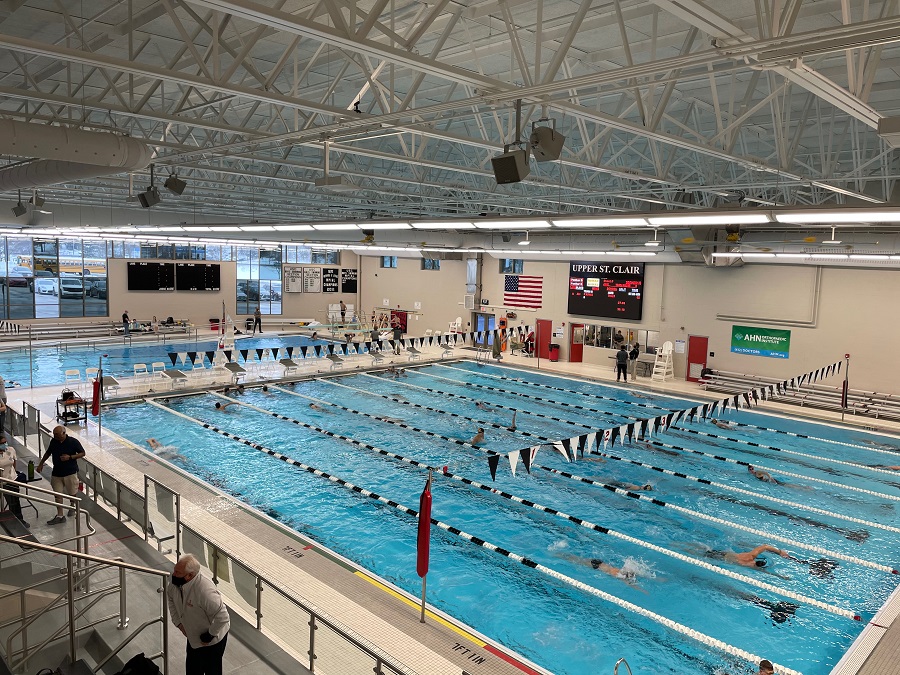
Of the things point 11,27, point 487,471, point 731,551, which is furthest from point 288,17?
point 487,471

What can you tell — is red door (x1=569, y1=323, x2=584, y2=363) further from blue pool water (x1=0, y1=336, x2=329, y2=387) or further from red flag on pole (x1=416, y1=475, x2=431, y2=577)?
red flag on pole (x1=416, y1=475, x2=431, y2=577)

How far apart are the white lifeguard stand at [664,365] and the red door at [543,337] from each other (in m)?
5.68

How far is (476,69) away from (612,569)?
763 cm

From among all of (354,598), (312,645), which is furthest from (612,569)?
(312,645)

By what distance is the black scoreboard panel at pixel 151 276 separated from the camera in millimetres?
33375

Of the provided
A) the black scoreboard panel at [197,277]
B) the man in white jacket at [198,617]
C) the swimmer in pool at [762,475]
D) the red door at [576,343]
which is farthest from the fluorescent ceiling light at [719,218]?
the black scoreboard panel at [197,277]

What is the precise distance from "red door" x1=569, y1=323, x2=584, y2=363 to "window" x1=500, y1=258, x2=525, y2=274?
4.04m

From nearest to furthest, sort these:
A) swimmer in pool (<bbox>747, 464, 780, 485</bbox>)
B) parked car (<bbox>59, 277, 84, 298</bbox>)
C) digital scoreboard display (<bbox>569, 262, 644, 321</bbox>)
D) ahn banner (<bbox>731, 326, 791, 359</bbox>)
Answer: swimmer in pool (<bbox>747, 464, 780, 485</bbox>) < ahn banner (<bbox>731, 326, 791, 359</bbox>) < digital scoreboard display (<bbox>569, 262, 644, 321</bbox>) < parked car (<bbox>59, 277, 84, 298</bbox>)

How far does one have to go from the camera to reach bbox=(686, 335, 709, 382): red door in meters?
23.7

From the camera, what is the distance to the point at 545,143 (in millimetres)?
7398

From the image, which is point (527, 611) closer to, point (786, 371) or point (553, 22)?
point (553, 22)

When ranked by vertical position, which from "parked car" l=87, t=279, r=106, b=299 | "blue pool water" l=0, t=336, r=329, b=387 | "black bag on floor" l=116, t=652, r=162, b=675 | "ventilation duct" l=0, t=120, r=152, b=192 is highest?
"ventilation duct" l=0, t=120, r=152, b=192

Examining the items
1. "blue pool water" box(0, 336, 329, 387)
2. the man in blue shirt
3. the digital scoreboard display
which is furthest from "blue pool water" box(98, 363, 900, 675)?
the digital scoreboard display

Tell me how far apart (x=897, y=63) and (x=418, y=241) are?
22.9 meters
